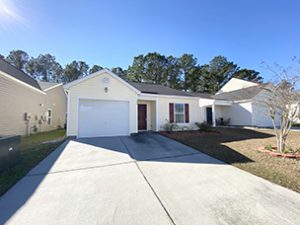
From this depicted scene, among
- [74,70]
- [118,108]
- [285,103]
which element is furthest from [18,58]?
[285,103]

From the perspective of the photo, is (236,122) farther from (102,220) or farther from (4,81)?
(4,81)

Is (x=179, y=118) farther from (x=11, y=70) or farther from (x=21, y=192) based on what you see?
(x=11, y=70)

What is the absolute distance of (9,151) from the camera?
4586 millimetres

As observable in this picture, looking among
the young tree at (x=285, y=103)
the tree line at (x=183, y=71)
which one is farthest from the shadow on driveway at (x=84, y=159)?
the tree line at (x=183, y=71)

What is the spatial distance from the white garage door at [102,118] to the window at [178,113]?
4616 mm

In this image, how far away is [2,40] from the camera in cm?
951

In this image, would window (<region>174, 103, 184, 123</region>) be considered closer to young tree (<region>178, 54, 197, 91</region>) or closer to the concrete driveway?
the concrete driveway

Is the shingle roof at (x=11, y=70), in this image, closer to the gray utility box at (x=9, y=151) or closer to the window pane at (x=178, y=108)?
the gray utility box at (x=9, y=151)

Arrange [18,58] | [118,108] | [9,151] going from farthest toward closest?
[18,58], [118,108], [9,151]

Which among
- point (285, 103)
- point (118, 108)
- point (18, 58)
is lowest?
point (285, 103)

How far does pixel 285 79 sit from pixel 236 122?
11.6 m

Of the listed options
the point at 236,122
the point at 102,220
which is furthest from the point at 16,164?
the point at 236,122

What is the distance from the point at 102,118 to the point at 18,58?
44.4m

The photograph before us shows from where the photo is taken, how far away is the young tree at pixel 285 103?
6.07 m
